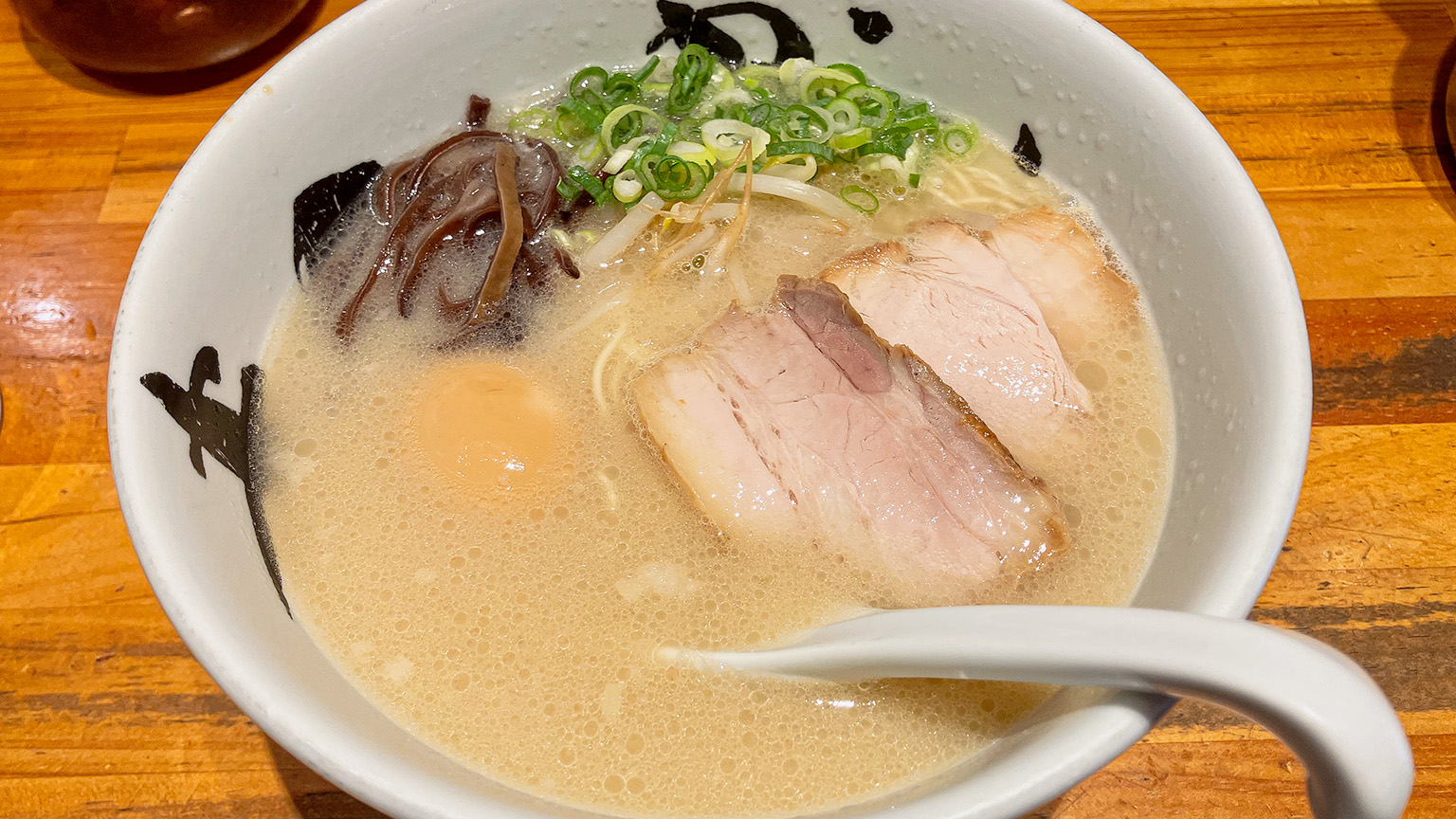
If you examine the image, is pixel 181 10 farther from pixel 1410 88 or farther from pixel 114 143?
pixel 1410 88

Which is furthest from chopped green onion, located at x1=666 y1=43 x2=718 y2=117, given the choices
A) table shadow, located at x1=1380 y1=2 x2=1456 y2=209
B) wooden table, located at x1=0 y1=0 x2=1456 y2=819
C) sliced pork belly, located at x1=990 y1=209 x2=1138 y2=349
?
table shadow, located at x1=1380 y1=2 x2=1456 y2=209

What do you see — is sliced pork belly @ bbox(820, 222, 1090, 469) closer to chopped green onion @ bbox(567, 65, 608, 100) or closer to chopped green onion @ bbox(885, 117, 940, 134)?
chopped green onion @ bbox(885, 117, 940, 134)

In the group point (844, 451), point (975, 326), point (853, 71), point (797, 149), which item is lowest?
point (844, 451)

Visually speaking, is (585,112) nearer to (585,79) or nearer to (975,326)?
(585,79)

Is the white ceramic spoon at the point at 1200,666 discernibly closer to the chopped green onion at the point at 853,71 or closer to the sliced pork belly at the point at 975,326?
the sliced pork belly at the point at 975,326

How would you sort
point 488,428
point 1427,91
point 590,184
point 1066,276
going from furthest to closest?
point 1427,91
point 590,184
point 1066,276
point 488,428

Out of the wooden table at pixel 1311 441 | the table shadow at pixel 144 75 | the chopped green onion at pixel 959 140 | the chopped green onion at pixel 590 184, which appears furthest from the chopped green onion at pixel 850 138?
the table shadow at pixel 144 75

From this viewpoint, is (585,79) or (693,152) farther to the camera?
(585,79)

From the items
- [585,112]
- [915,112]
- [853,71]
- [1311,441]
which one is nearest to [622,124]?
[585,112]
